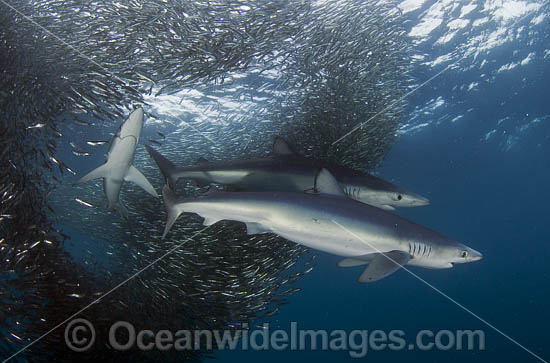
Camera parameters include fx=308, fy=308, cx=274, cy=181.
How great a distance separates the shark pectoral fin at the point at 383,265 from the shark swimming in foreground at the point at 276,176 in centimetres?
196

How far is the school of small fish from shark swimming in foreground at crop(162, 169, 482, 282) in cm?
272

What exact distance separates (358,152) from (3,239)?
31.9 ft

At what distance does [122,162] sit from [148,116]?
1244 millimetres

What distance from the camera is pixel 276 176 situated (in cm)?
552

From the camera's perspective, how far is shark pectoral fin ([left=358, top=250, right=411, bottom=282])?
3746 mm

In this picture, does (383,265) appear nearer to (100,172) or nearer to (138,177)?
(138,177)

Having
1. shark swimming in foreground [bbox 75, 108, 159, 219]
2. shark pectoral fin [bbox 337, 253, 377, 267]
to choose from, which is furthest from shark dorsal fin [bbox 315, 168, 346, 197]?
shark swimming in foreground [bbox 75, 108, 159, 219]

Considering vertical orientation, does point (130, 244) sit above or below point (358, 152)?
below

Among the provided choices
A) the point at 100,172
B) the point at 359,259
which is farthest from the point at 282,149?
the point at 100,172

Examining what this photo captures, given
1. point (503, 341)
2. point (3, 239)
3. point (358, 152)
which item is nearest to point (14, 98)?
point (3, 239)

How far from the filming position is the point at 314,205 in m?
4.03

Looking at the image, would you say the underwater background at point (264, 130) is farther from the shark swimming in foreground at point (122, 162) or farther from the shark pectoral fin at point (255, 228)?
the shark pectoral fin at point (255, 228)

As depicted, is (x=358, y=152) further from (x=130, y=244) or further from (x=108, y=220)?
(x=108, y=220)

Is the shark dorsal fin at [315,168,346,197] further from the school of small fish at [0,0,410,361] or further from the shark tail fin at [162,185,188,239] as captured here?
the school of small fish at [0,0,410,361]
